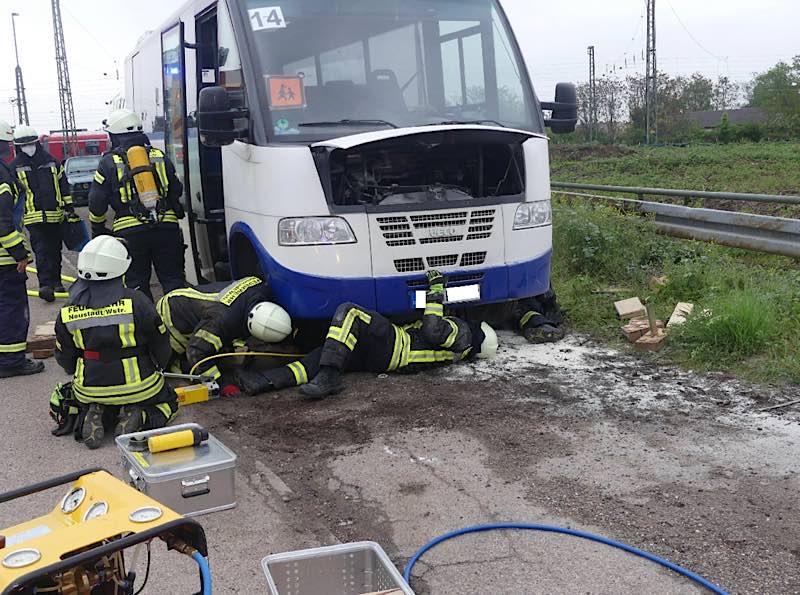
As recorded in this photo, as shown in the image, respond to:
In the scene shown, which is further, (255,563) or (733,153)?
(733,153)

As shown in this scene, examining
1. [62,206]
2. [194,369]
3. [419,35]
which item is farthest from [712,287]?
[62,206]

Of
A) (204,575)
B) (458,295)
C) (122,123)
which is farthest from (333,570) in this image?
(122,123)

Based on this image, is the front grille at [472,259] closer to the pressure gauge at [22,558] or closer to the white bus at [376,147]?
the white bus at [376,147]

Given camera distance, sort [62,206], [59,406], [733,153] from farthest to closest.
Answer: [733,153] → [62,206] → [59,406]

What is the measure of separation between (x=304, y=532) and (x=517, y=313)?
12.6 ft

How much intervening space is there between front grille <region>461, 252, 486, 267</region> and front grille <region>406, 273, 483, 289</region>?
8cm

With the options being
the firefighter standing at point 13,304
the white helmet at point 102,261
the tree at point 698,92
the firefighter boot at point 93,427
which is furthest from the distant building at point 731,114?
the firefighter boot at point 93,427

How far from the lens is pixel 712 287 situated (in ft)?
23.9

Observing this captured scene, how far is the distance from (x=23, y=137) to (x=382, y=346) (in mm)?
5485

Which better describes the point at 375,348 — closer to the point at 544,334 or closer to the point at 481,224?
the point at 481,224

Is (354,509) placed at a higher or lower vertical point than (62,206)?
lower

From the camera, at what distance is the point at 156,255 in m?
7.81

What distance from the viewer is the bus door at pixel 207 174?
722 cm

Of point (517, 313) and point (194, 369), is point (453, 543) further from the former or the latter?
point (517, 313)
